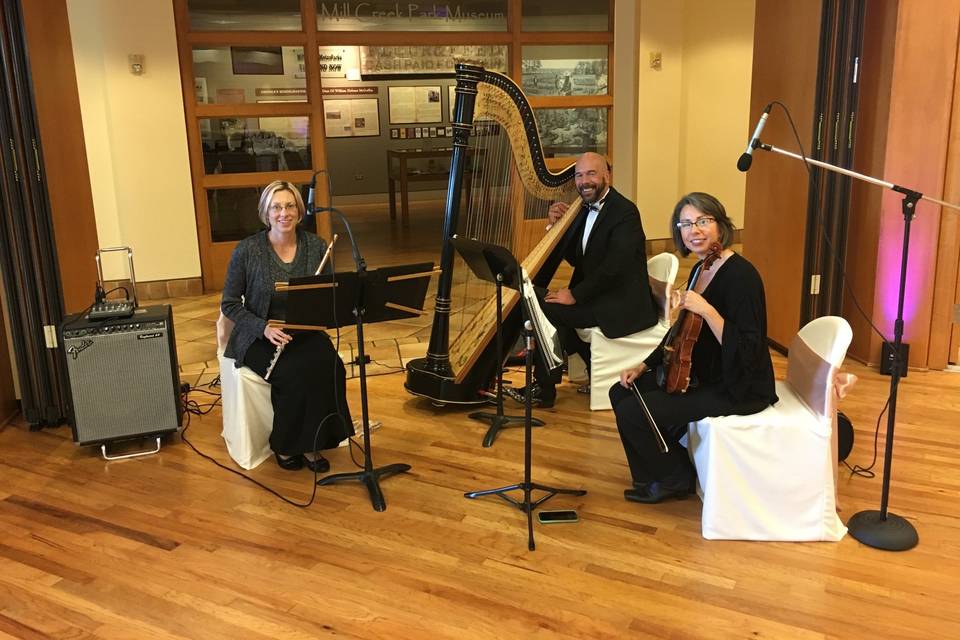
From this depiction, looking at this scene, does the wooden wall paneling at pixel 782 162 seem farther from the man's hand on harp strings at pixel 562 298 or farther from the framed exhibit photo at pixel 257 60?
the framed exhibit photo at pixel 257 60

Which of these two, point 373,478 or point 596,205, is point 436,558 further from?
point 596,205

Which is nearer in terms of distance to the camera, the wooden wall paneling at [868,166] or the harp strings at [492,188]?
the harp strings at [492,188]

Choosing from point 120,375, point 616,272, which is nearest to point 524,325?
point 616,272

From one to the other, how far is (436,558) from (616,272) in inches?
66.3

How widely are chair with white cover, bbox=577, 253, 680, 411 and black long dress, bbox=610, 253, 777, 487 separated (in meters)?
0.82

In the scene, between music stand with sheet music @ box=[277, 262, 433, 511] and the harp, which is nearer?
music stand with sheet music @ box=[277, 262, 433, 511]

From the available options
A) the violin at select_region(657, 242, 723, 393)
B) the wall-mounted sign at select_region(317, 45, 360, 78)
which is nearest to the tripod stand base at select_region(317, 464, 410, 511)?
the violin at select_region(657, 242, 723, 393)

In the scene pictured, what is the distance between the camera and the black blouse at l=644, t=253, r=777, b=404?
271 cm

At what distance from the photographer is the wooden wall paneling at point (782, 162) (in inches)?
179

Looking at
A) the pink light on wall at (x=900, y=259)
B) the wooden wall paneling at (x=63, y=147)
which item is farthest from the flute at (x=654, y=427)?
the wooden wall paneling at (x=63, y=147)

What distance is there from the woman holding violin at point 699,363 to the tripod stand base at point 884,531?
1.72ft

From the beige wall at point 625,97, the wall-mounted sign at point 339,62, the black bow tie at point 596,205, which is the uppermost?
the wall-mounted sign at point 339,62

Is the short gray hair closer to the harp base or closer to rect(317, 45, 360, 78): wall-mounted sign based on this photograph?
the harp base

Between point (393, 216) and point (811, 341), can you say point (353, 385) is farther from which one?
point (393, 216)
